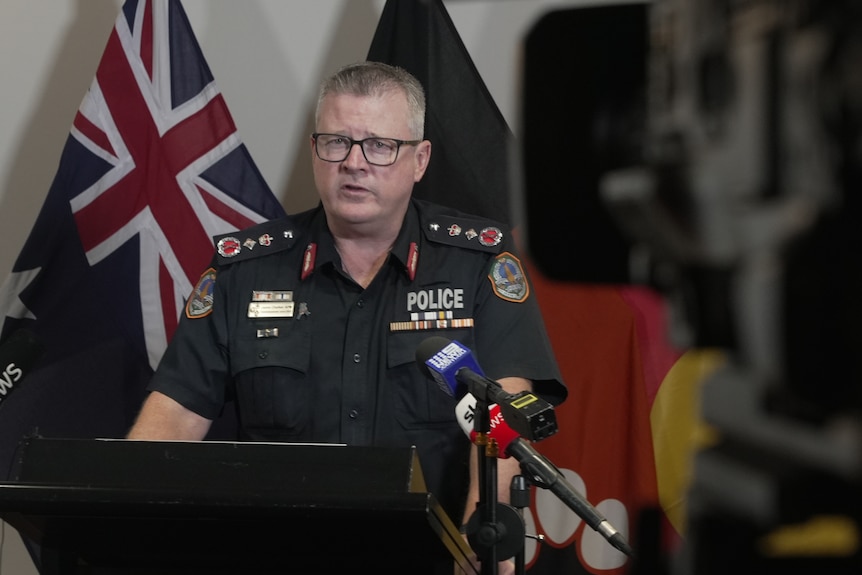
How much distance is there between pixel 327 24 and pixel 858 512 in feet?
10.6

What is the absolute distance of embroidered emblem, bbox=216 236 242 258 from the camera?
108 inches

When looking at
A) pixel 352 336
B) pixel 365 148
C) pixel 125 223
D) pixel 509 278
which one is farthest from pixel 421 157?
pixel 125 223

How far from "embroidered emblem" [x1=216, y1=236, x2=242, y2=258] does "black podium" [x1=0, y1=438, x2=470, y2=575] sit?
988 mm

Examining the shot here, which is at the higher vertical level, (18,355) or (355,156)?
(355,156)

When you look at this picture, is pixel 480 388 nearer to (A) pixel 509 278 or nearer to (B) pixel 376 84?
(A) pixel 509 278

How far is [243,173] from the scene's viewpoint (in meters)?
3.31

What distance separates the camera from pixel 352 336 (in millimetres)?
2625

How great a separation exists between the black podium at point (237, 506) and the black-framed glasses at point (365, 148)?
40.0 inches

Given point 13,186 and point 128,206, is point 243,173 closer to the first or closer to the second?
point 128,206

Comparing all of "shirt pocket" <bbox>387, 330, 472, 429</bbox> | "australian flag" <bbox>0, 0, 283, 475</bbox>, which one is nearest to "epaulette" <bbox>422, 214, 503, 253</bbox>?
"shirt pocket" <bbox>387, 330, 472, 429</bbox>

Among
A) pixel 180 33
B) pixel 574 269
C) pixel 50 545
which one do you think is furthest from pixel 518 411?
pixel 180 33

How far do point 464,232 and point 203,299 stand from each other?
0.59 meters

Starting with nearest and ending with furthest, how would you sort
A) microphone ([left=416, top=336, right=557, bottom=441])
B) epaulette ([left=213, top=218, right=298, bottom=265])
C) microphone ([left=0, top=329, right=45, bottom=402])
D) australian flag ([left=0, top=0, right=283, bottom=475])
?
microphone ([left=416, top=336, right=557, bottom=441]) → microphone ([left=0, top=329, right=45, bottom=402]) → epaulette ([left=213, top=218, right=298, bottom=265]) → australian flag ([left=0, top=0, right=283, bottom=475])

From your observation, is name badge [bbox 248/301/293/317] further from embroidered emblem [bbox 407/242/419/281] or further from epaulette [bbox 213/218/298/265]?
embroidered emblem [bbox 407/242/419/281]
